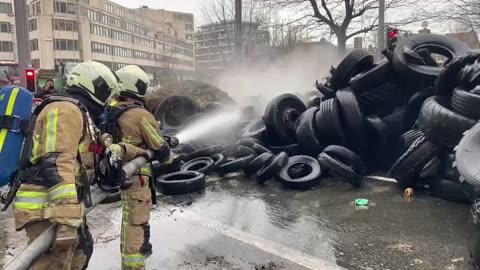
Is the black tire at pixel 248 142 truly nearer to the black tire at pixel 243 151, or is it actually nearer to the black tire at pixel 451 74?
the black tire at pixel 243 151

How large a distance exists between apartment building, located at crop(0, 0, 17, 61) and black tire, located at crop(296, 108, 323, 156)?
226ft

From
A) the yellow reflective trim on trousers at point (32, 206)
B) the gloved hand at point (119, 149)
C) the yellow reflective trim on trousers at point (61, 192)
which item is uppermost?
the gloved hand at point (119, 149)

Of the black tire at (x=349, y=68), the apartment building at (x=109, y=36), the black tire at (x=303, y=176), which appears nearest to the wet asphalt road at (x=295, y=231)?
the black tire at (x=303, y=176)

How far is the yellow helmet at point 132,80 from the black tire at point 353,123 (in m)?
3.75

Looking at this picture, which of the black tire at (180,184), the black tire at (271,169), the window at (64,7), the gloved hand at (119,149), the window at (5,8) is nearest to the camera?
the gloved hand at (119,149)

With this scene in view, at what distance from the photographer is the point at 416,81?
7.25 m

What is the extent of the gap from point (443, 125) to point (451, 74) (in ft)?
3.82

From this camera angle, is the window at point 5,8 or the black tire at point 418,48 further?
the window at point 5,8

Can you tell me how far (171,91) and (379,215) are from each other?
1122 cm

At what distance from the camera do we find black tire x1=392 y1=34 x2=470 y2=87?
7.12 metres

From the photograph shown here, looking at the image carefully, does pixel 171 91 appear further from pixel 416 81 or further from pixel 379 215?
pixel 379 215

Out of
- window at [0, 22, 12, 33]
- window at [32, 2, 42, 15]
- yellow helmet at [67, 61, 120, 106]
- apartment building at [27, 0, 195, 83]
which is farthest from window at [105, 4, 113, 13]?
yellow helmet at [67, 61, 120, 106]

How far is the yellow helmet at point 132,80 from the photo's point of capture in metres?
3.93

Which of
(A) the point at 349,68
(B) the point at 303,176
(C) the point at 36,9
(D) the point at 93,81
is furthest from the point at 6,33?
(D) the point at 93,81
